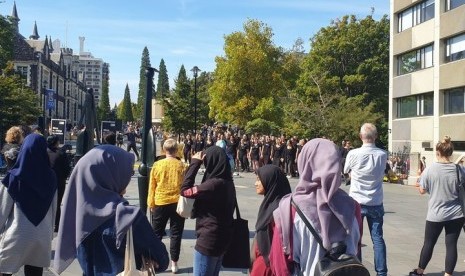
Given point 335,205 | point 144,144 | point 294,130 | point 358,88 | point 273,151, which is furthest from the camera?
point 358,88

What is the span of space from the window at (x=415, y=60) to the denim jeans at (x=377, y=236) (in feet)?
94.5

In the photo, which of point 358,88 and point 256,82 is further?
point 358,88

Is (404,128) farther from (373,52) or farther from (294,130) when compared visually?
(373,52)

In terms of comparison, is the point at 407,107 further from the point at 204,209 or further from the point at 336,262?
the point at 336,262

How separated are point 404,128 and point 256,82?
13152mm

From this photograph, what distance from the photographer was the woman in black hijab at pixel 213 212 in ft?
16.5

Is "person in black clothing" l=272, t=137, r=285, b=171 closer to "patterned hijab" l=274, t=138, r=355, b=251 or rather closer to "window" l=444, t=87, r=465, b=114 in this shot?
"window" l=444, t=87, r=465, b=114

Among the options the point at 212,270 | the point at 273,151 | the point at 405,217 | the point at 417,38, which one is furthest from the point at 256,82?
the point at 212,270

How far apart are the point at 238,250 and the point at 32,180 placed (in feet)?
6.56

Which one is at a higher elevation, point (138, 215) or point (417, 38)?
point (417, 38)

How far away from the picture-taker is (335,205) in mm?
3561

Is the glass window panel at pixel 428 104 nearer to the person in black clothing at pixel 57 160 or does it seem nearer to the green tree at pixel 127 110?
the person in black clothing at pixel 57 160

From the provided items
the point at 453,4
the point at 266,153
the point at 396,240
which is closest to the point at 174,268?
the point at 396,240

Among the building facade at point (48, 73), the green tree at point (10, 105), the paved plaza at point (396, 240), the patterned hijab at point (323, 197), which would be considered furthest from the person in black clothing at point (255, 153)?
the building facade at point (48, 73)
